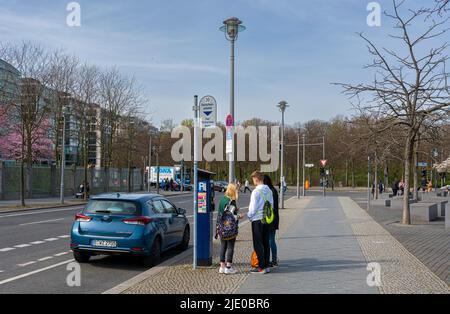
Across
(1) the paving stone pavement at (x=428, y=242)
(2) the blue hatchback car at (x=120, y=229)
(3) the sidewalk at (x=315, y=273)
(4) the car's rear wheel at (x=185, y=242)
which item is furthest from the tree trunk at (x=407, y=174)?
(2) the blue hatchback car at (x=120, y=229)

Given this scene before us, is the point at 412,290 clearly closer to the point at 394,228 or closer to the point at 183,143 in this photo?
the point at 394,228

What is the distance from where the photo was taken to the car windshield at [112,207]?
10266 millimetres

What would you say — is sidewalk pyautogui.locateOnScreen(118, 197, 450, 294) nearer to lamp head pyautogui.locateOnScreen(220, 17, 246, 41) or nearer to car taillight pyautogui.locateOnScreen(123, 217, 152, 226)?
car taillight pyautogui.locateOnScreen(123, 217, 152, 226)

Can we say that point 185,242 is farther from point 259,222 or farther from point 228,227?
point 259,222

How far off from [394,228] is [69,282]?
40.4 ft

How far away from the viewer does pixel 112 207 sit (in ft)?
34.2

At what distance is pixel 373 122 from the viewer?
19.7 meters

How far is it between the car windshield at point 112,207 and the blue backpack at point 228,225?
2.04 metres

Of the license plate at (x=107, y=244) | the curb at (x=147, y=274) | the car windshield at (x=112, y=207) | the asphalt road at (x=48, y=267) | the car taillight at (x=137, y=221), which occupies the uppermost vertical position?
the car windshield at (x=112, y=207)

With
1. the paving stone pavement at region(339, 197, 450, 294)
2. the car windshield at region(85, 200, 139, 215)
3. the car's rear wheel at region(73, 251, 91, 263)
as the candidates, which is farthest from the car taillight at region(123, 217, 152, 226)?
the paving stone pavement at region(339, 197, 450, 294)

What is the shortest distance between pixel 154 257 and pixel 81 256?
1564 mm

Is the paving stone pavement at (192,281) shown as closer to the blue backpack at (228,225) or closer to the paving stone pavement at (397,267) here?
the blue backpack at (228,225)
